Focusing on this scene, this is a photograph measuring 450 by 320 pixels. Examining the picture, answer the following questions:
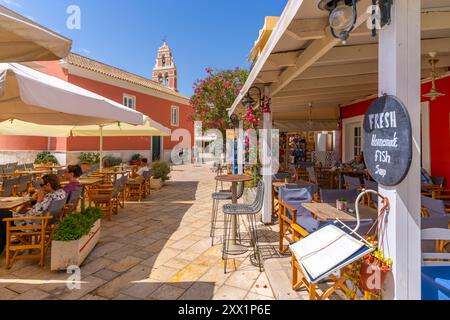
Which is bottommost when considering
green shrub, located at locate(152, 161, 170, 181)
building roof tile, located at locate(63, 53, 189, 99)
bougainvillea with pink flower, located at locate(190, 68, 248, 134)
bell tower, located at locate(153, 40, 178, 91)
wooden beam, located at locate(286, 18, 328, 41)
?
green shrub, located at locate(152, 161, 170, 181)

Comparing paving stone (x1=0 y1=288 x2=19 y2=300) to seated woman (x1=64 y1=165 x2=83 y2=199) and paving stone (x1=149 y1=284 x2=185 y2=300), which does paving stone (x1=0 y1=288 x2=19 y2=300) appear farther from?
seated woman (x1=64 y1=165 x2=83 y2=199)

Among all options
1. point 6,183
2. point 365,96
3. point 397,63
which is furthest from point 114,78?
point 397,63

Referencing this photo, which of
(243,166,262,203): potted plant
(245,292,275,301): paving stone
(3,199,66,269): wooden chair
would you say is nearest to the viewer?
Answer: (245,292,275,301): paving stone

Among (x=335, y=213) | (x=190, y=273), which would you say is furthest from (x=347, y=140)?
(x=190, y=273)

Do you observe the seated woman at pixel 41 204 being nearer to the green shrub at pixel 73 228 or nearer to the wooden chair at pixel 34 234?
the wooden chair at pixel 34 234

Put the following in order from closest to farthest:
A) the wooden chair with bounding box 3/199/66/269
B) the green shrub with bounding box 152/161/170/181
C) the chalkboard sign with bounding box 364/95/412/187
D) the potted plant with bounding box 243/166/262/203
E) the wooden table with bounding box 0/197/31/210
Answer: the chalkboard sign with bounding box 364/95/412/187, the wooden chair with bounding box 3/199/66/269, the wooden table with bounding box 0/197/31/210, the potted plant with bounding box 243/166/262/203, the green shrub with bounding box 152/161/170/181

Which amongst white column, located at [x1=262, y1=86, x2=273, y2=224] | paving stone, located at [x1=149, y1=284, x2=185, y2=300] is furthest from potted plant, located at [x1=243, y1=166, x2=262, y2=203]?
paving stone, located at [x1=149, y1=284, x2=185, y2=300]

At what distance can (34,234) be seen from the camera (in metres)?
3.26

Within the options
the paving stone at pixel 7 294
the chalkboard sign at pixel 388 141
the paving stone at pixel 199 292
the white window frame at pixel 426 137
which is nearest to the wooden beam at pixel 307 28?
the chalkboard sign at pixel 388 141

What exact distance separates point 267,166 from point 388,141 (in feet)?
12.1

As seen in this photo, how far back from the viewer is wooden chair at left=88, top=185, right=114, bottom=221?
5.30 meters

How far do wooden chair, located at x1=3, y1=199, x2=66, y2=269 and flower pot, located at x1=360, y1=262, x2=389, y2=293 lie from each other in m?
3.45
